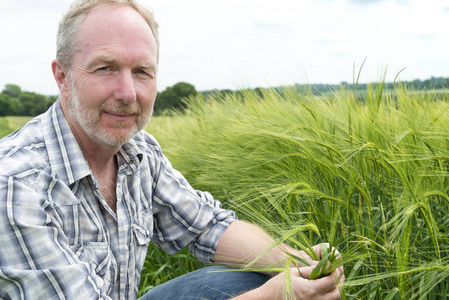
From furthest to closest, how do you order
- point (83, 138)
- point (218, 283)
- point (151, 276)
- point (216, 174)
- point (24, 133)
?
point (151, 276)
point (216, 174)
point (218, 283)
point (83, 138)
point (24, 133)

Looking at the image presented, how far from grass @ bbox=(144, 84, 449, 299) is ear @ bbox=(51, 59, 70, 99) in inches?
21.7

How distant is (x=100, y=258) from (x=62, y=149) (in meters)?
0.30

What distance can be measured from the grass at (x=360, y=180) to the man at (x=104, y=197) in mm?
108

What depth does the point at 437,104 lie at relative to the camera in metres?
1.80

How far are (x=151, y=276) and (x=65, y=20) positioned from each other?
1.51 meters

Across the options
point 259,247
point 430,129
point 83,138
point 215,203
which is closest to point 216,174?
point 215,203

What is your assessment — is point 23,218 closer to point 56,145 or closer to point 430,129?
point 56,145

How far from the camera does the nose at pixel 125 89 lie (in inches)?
49.9

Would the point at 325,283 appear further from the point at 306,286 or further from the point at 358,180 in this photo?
the point at 358,180

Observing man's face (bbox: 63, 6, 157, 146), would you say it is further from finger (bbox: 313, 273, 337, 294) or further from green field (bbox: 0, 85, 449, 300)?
finger (bbox: 313, 273, 337, 294)

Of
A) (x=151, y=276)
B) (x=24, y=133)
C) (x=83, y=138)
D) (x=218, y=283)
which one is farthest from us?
(x=151, y=276)

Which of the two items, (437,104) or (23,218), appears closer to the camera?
(23,218)

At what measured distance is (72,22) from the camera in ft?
4.38

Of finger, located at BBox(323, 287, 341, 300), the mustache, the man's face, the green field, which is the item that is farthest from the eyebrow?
finger, located at BBox(323, 287, 341, 300)
